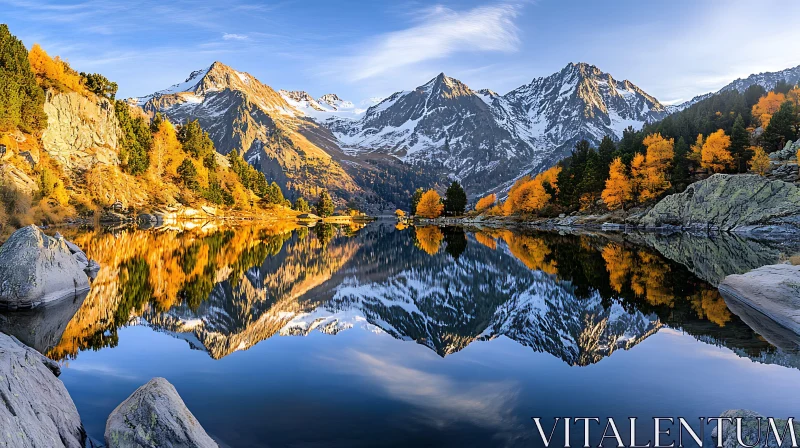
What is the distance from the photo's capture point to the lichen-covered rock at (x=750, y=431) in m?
7.19

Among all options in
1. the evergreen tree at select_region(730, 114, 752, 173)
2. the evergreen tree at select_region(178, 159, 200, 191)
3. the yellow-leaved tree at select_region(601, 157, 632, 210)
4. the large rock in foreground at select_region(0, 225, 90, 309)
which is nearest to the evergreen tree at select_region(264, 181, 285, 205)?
the evergreen tree at select_region(178, 159, 200, 191)

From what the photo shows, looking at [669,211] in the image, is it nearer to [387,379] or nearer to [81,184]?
[387,379]

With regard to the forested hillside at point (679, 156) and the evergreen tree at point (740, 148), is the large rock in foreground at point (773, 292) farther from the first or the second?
the evergreen tree at point (740, 148)

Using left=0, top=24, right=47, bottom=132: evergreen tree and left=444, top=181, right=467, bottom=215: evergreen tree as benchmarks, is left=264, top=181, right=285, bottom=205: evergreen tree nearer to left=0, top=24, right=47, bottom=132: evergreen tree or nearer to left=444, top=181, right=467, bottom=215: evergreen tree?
left=444, top=181, right=467, bottom=215: evergreen tree

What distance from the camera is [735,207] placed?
69.8 meters

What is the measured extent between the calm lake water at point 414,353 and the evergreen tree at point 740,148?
2768 inches

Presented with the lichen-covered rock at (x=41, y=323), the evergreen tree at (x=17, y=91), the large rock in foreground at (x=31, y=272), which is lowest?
the lichen-covered rock at (x=41, y=323)

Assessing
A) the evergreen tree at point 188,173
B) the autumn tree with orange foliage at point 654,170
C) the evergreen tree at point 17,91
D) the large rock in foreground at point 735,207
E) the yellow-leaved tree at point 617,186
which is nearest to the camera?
the large rock in foreground at point 735,207

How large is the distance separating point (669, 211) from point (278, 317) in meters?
82.7

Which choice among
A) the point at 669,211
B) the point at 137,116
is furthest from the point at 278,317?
the point at 137,116

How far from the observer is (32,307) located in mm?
17453

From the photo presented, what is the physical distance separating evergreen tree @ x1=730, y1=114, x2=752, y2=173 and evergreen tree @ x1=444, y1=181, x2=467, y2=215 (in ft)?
265

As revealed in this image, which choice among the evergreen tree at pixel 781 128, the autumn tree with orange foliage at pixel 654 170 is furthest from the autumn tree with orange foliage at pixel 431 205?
the evergreen tree at pixel 781 128

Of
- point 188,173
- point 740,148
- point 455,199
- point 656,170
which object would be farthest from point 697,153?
point 188,173
